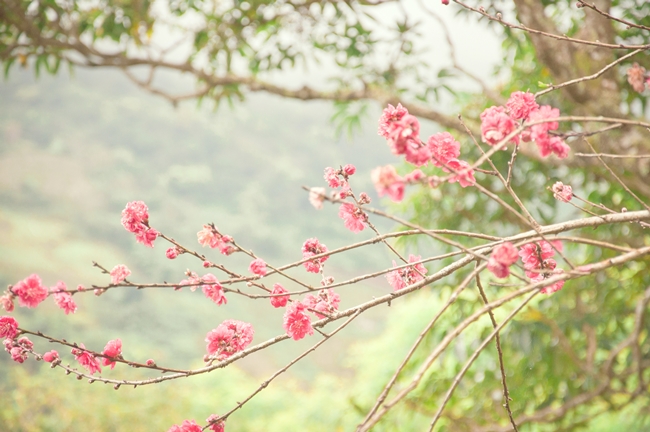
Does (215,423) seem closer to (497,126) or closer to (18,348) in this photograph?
(18,348)

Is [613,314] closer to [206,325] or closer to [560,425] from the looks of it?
[560,425]

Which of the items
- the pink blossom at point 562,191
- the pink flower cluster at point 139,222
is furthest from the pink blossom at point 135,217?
the pink blossom at point 562,191

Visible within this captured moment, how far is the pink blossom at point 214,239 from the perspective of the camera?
1.68 feet

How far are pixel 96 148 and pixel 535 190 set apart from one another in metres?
12.1

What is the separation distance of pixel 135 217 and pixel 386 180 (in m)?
0.33

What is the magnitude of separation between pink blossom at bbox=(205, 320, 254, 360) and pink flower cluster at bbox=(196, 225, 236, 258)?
0.31 ft

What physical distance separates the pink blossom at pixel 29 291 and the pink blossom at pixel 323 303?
0.28 m

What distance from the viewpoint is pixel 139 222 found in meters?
0.58

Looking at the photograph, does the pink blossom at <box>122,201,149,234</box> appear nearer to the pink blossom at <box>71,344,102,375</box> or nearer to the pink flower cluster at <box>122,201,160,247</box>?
the pink flower cluster at <box>122,201,160,247</box>

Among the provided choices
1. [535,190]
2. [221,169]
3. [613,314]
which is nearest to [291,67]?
[535,190]

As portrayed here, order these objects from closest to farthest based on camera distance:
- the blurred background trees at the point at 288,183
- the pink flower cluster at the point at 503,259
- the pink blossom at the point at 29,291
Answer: the pink flower cluster at the point at 503,259 → the pink blossom at the point at 29,291 → the blurred background trees at the point at 288,183

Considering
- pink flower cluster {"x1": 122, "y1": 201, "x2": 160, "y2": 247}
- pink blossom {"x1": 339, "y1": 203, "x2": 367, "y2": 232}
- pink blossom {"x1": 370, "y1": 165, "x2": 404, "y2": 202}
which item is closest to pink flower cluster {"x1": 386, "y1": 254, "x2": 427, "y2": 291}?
pink blossom {"x1": 339, "y1": 203, "x2": 367, "y2": 232}

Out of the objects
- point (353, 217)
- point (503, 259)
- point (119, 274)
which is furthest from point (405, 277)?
point (119, 274)

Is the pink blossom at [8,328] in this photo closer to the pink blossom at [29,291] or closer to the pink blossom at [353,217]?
the pink blossom at [29,291]
